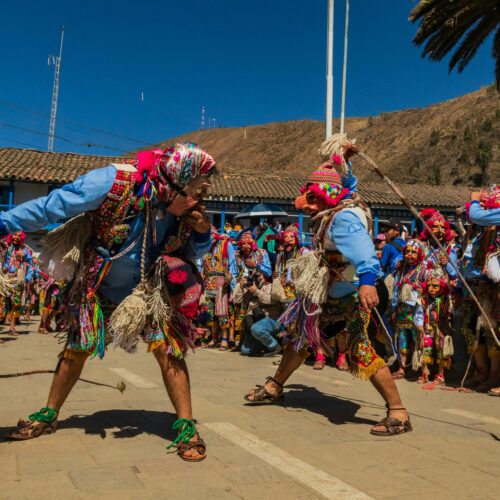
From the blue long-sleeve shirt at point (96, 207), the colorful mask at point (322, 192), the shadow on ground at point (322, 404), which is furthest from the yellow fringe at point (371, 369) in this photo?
the blue long-sleeve shirt at point (96, 207)

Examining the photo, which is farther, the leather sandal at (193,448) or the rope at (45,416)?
the rope at (45,416)

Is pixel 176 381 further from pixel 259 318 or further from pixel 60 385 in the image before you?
pixel 259 318

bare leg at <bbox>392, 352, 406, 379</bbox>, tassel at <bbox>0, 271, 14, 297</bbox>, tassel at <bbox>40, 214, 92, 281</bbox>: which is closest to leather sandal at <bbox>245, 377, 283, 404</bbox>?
tassel at <bbox>40, 214, 92, 281</bbox>

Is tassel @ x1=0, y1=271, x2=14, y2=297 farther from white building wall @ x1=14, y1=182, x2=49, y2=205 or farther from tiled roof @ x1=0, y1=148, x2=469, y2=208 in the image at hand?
white building wall @ x1=14, y1=182, x2=49, y2=205

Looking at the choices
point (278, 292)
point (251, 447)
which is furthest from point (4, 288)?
point (278, 292)

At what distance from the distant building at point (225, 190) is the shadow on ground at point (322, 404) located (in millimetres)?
18969

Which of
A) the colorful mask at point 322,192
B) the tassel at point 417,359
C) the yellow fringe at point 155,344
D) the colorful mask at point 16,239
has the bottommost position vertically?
the tassel at point 417,359

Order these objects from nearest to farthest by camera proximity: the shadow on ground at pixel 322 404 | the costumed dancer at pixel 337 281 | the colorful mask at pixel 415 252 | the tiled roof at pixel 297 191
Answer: the costumed dancer at pixel 337 281 < the shadow on ground at pixel 322 404 < the colorful mask at pixel 415 252 < the tiled roof at pixel 297 191

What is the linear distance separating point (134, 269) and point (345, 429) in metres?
1.94

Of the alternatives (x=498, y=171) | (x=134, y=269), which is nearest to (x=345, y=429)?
(x=134, y=269)

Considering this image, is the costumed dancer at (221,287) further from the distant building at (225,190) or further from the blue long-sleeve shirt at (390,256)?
the distant building at (225,190)

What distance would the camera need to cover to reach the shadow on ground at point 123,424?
4.02m

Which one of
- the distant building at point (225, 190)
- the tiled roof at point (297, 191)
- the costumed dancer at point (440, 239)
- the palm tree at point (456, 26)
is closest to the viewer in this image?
the costumed dancer at point (440, 239)

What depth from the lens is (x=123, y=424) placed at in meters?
4.27
